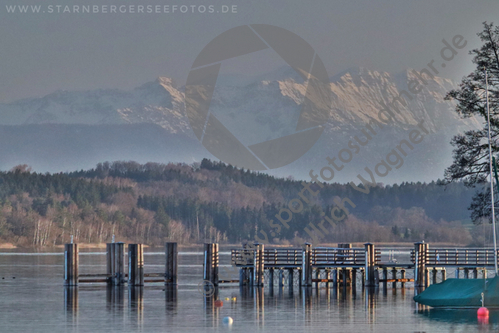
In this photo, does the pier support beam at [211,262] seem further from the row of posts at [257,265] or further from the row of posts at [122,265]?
the row of posts at [122,265]

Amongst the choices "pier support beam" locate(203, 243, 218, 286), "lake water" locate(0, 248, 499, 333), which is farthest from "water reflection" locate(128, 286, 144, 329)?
"pier support beam" locate(203, 243, 218, 286)

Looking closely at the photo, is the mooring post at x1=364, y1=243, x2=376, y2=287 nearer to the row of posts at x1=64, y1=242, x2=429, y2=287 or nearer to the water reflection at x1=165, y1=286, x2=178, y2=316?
the row of posts at x1=64, y1=242, x2=429, y2=287

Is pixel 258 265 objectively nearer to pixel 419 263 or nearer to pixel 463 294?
pixel 419 263

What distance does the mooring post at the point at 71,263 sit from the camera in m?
48.1

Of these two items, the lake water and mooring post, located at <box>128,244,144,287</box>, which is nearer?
the lake water

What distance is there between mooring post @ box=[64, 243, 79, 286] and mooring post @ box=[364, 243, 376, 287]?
1709 centimetres

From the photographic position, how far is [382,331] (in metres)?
30.4

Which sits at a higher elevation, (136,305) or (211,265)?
(211,265)

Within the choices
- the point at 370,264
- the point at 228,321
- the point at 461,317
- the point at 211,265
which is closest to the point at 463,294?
the point at 461,317

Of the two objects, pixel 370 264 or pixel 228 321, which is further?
pixel 370 264

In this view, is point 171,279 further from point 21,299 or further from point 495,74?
point 495,74

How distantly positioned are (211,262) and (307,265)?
5.69m

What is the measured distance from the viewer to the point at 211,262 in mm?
49531

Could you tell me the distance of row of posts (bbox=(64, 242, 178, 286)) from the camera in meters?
48.3
